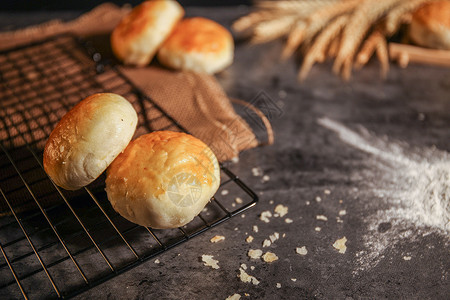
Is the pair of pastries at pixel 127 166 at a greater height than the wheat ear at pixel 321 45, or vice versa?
the pair of pastries at pixel 127 166

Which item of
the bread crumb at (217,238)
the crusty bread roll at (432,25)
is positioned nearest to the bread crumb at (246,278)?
the bread crumb at (217,238)

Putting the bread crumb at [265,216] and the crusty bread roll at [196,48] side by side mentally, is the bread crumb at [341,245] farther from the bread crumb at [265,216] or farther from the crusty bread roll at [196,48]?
the crusty bread roll at [196,48]

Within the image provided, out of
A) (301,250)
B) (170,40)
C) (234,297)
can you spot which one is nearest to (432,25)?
(170,40)

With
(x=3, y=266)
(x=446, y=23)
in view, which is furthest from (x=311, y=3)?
(x=3, y=266)

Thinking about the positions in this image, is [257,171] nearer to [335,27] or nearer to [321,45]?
[321,45]

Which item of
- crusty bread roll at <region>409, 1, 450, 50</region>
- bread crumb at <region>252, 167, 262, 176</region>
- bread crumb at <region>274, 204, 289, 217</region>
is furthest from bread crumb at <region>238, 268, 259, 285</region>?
crusty bread roll at <region>409, 1, 450, 50</region>

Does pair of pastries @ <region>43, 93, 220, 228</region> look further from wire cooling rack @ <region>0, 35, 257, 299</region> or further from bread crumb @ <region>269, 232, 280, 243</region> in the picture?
bread crumb @ <region>269, 232, 280, 243</region>
